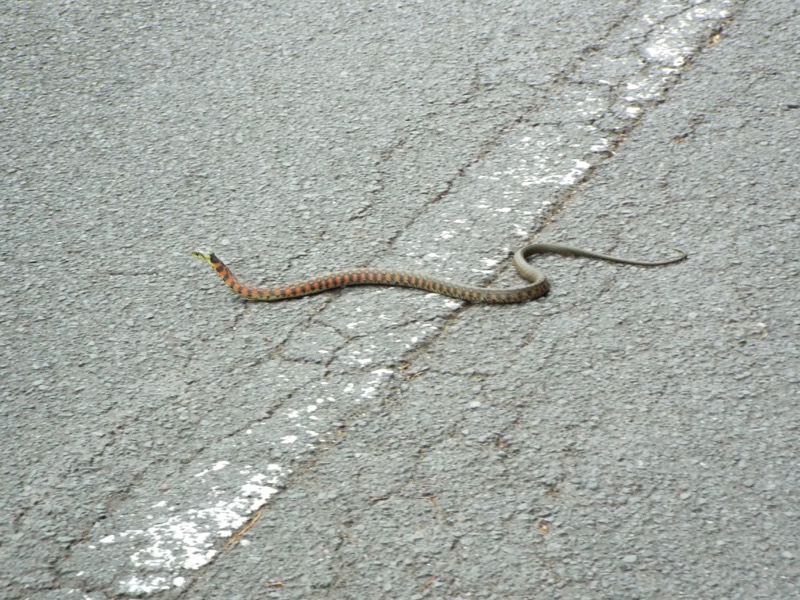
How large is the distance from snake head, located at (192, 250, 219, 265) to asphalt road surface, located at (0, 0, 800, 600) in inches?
3.3

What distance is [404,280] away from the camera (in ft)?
16.2

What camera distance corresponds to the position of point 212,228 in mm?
5453

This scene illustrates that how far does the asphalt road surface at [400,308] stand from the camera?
353 cm

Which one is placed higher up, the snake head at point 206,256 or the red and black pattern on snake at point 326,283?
the snake head at point 206,256

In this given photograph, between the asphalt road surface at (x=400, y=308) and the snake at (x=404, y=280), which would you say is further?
the snake at (x=404, y=280)

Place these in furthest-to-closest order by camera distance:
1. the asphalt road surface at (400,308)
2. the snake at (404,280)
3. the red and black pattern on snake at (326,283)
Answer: the red and black pattern on snake at (326,283) < the snake at (404,280) < the asphalt road surface at (400,308)

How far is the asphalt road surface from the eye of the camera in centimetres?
353

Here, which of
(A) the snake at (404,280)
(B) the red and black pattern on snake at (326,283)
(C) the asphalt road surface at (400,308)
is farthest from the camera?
(B) the red and black pattern on snake at (326,283)

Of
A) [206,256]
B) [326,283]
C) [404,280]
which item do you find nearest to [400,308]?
[404,280]

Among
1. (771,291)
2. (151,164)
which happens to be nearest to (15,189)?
(151,164)

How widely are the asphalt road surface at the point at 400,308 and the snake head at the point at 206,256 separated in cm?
8

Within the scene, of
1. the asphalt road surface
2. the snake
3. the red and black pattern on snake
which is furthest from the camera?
the red and black pattern on snake

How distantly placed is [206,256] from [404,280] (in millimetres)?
936

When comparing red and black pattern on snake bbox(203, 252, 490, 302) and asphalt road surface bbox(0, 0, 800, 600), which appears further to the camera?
red and black pattern on snake bbox(203, 252, 490, 302)
